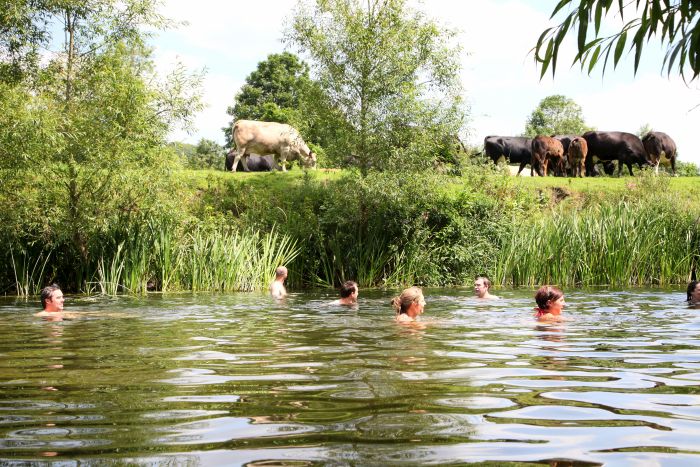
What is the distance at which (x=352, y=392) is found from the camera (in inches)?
229

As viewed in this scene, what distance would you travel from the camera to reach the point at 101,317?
13.0 m

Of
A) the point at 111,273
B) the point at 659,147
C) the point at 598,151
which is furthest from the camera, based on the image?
the point at 598,151

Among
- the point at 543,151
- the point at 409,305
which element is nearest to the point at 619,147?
the point at 543,151

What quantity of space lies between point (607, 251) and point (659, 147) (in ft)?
53.2

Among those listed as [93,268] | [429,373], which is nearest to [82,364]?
[429,373]

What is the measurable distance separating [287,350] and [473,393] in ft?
10.5

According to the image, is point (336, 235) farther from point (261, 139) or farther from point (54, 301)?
point (54, 301)

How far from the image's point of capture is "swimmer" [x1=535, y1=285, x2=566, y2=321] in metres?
11.8

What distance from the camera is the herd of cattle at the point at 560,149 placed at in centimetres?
3388

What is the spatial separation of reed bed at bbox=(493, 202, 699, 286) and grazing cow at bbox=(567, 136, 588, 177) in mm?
13709

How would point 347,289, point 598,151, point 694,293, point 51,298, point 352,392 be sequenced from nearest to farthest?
point 352,392, point 51,298, point 694,293, point 347,289, point 598,151

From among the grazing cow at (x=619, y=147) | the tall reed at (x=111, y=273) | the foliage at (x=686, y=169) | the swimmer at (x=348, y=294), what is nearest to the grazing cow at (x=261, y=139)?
the tall reed at (x=111, y=273)

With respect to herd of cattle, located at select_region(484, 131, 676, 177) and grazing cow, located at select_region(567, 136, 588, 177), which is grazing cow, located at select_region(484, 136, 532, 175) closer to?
herd of cattle, located at select_region(484, 131, 676, 177)

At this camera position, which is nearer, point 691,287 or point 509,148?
point 691,287
